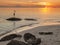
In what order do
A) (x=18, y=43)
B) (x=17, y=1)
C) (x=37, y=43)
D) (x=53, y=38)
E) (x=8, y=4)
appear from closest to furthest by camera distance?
(x=18, y=43)
(x=37, y=43)
(x=53, y=38)
(x=8, y=4)
(x=17, y=1)

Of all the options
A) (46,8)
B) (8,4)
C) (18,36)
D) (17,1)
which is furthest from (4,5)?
(18,36)

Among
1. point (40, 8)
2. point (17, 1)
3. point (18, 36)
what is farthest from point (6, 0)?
point (18, 36)

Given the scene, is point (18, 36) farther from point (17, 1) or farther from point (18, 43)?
point (17, 1)

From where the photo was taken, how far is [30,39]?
16859 mm

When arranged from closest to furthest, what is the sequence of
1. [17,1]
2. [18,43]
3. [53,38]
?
[18,43], [53,38], [17,1]

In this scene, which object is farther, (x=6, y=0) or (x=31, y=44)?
(x=6, y=0)

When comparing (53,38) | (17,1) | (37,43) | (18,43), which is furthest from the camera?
(17,1)

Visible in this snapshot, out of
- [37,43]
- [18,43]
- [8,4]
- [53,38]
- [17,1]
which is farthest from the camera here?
[17,1]

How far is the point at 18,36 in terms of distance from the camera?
18859mm

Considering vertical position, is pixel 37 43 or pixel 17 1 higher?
pixel 37 43

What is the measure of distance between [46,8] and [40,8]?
61.7 inches

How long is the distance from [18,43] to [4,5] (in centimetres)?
4281

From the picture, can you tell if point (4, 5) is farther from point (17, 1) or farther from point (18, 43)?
point (18, 43)

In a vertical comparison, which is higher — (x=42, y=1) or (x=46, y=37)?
(x=46, y=37)
